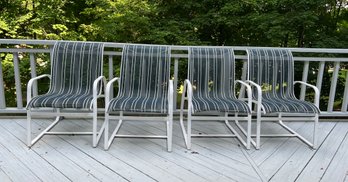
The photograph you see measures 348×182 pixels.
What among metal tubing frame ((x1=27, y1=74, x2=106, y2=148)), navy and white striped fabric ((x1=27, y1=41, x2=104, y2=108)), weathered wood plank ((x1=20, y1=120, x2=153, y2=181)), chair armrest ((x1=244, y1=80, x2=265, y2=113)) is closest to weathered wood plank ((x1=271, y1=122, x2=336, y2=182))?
chair armrest ((x1=244, y1=80, x2=265, y2=113))

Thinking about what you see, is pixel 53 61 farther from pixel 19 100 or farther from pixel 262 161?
pixel 262 161

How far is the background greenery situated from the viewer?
22.1 ft

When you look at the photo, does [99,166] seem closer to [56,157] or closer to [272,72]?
[56,157]

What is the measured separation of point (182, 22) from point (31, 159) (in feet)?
17.3

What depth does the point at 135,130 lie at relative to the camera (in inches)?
135

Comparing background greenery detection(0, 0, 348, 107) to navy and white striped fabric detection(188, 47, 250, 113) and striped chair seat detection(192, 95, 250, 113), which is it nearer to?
navy and white striped fabric detection(188, 47, 250, 113)

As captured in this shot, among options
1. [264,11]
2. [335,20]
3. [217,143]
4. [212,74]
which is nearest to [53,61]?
[212,74]

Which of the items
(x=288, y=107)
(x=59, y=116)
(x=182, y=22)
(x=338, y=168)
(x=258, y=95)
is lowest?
(x=338, y=168)

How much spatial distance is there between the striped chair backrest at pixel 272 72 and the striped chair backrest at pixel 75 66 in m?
1.70

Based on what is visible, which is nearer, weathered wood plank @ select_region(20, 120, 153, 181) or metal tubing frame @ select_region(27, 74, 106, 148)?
weathered wood plank @ select_region(20, 120, 153, 181)

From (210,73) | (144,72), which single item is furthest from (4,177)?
(210,73)

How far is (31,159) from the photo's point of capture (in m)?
2.58

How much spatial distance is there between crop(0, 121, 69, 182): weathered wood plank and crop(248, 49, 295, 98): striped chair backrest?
2213 mm

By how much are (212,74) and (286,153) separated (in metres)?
1.12
